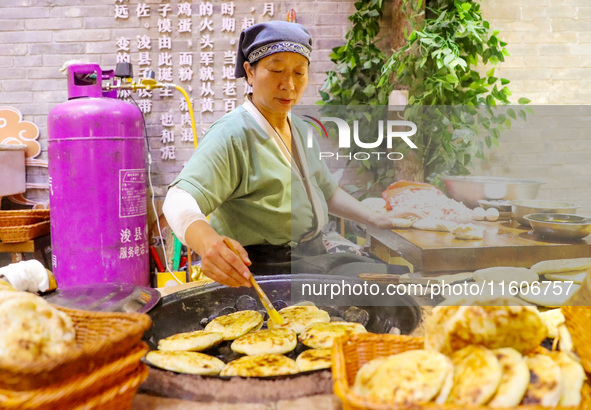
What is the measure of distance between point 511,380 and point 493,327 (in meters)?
0.10

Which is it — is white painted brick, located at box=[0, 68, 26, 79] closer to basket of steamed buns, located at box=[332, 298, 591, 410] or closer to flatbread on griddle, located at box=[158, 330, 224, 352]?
flatbread on griddle, located at box=[158, 330, 224, 352]

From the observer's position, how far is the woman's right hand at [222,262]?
4.13ft

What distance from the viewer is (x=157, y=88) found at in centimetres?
366

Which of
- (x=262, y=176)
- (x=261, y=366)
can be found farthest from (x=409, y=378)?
(x=262, y=176)

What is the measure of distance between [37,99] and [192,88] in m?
1.33

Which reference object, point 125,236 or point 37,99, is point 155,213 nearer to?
point 125,236

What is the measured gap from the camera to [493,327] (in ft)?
2.42

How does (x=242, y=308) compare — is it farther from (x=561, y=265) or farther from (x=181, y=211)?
(x=561, y=265)

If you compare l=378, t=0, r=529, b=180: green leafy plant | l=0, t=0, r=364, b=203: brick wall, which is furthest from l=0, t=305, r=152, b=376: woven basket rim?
l=0, t=0, r=364, b=203: brick wall

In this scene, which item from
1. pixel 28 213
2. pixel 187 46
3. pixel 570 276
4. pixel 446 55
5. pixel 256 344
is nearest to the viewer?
pixel 570 276

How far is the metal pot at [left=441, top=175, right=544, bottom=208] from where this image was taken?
1060 mm

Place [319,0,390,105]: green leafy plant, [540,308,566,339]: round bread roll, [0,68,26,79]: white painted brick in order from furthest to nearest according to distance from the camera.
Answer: [0,68,26,79]: white painted brick
[319,0,390,105]: green leafy plant
[540,308,566,339]: round bread roll

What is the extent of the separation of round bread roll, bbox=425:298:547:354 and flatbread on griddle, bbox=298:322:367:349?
1.57 ft

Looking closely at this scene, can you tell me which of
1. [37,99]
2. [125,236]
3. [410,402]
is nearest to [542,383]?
[410,402]
